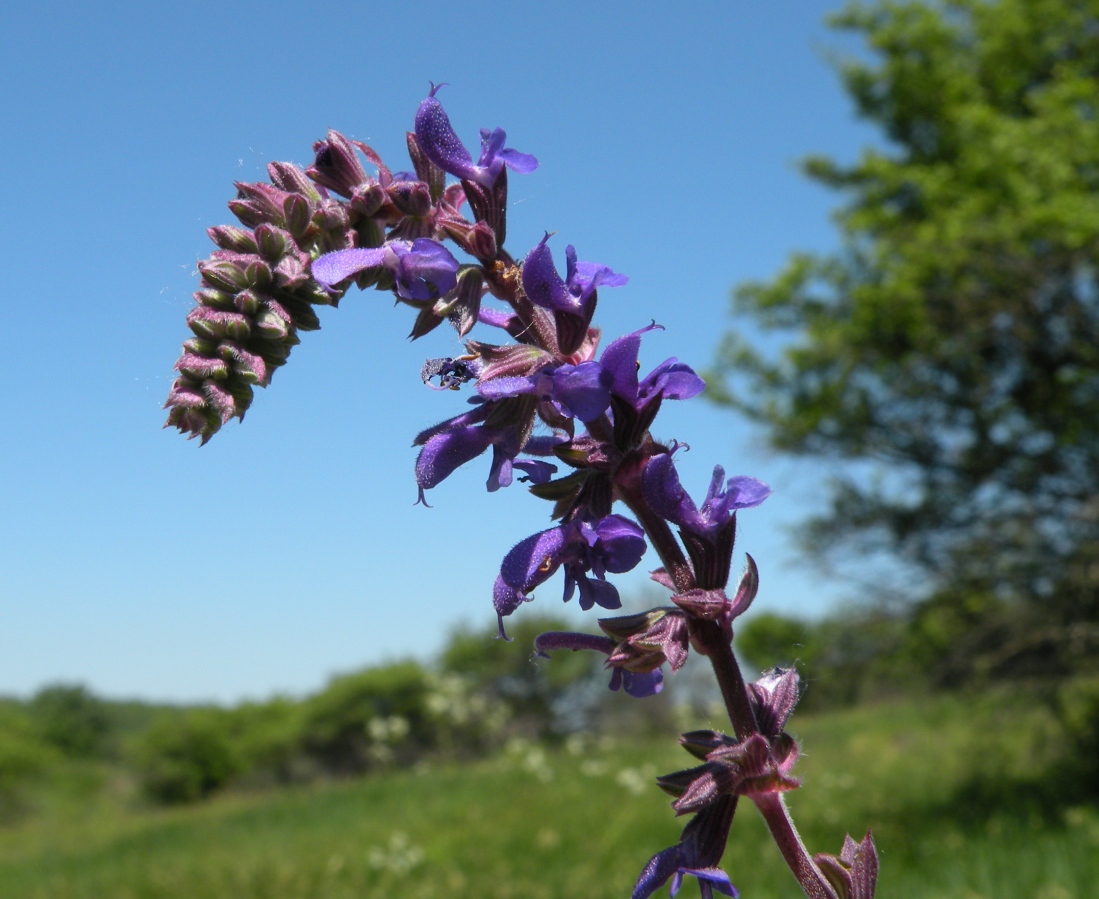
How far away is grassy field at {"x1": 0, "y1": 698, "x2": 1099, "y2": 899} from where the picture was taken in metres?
5.51

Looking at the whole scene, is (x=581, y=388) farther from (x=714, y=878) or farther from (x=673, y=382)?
(x=714, y=878)

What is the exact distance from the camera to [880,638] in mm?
8547

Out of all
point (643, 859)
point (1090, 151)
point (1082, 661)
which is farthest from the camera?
point (1090, 151)

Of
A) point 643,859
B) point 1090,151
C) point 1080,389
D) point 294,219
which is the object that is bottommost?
point 643,859

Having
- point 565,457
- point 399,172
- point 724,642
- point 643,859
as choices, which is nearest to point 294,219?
point 399,172

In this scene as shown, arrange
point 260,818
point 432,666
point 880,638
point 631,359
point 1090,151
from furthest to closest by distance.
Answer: point 432,666
point 260,818
point 880,638
point 1090,151
point 631,359

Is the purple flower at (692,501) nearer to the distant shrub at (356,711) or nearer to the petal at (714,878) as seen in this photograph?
the petal at (714,878)

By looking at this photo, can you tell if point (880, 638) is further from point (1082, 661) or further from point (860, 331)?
point (860, 331)

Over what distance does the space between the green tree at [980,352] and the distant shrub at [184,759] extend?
2032 centimetres

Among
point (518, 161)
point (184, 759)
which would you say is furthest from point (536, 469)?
point (184, 759)

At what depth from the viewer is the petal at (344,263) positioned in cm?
95

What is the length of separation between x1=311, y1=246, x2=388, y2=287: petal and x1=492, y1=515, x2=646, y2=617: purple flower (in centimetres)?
36

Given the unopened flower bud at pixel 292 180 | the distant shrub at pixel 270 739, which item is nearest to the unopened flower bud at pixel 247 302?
the unopened flower bud at pixel 292 180

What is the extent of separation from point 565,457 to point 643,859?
5942 millimetres
